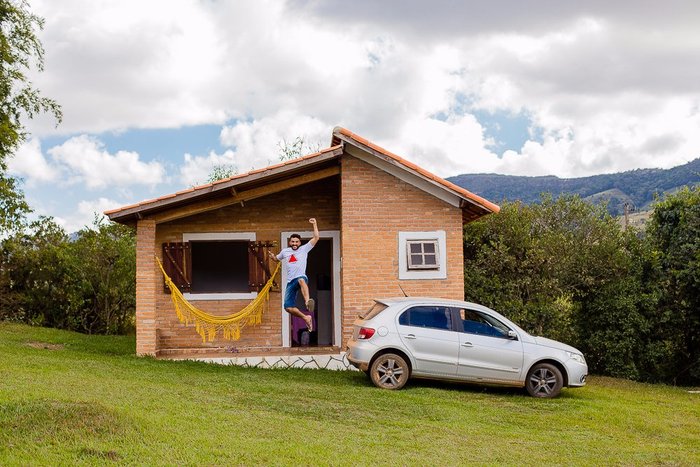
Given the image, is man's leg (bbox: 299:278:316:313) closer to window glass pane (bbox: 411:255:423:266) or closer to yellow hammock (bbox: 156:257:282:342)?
yellow hammock (bbox: 156:257:282:342)

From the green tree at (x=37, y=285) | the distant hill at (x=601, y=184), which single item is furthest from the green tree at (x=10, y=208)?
the distant hill at (x=601, y=184)

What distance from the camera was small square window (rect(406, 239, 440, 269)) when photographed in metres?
14.1

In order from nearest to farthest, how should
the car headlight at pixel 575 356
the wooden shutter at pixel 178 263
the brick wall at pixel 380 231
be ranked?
the car headlight at pixel 575 356
the brick wall at pixel 380 231
the wooden shutter at pixel 178 263

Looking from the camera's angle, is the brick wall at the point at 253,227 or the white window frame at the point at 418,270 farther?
the brick wall at the point at 253,227

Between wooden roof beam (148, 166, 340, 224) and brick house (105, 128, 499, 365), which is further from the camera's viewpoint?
wooden roof beam (148, 166, 340, 224)

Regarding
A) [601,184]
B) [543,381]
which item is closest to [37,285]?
[543,381]

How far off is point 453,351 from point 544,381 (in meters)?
1.60

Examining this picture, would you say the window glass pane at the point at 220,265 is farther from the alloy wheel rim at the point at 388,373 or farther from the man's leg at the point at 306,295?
the alloy wheel rim at the point at 388,373

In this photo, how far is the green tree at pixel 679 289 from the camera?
58.4 feet

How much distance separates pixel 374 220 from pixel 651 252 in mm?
8221

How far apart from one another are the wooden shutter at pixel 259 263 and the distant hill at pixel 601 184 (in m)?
119

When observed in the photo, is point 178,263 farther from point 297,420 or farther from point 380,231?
point 297,420

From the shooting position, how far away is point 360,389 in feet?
37.9

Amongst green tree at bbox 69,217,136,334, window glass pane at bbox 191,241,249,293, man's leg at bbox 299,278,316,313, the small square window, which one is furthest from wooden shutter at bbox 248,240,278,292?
green tree at bbox 69,217,136,334
